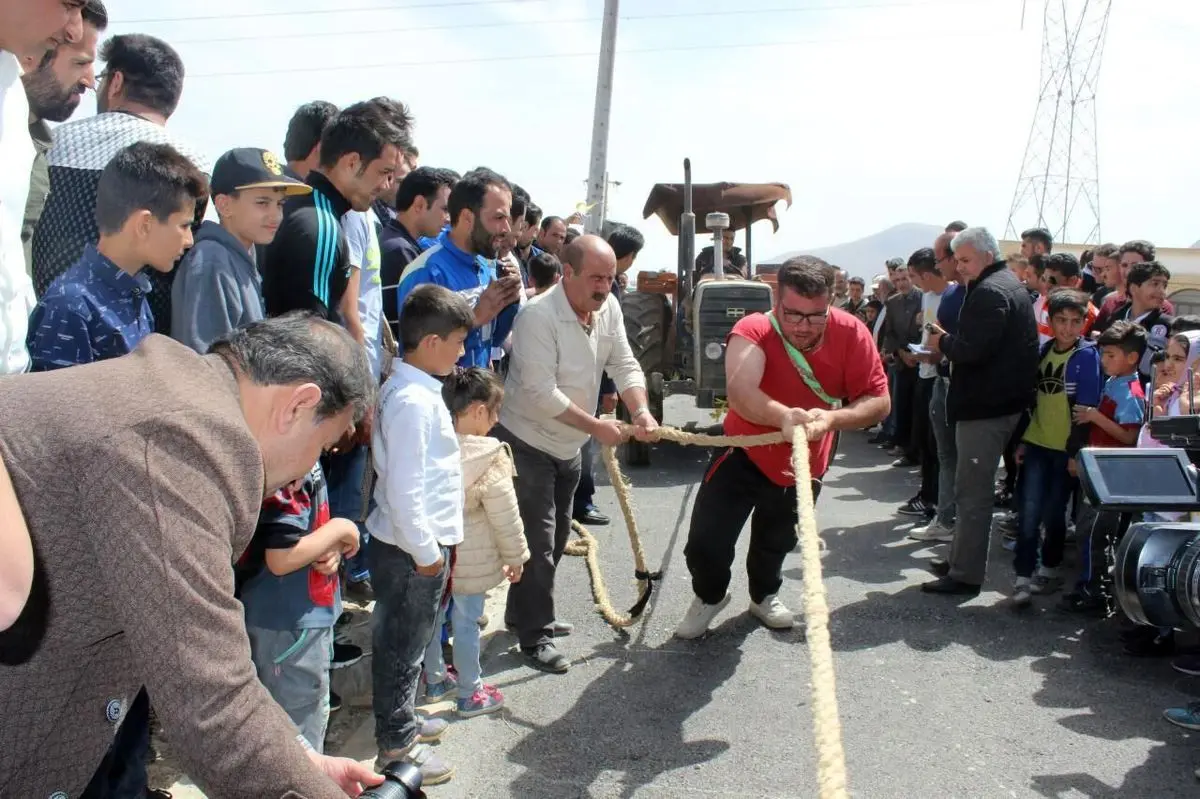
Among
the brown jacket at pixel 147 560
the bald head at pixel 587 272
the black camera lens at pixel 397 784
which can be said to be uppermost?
the bald head at pixel 587 272

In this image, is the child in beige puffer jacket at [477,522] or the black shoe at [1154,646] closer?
the child in beige puffer jacket at [477,522]

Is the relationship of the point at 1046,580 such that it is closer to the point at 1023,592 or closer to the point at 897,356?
the point at 1023,592

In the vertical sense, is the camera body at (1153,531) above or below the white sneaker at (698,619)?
above

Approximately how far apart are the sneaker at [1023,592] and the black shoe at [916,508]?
1.82 meters

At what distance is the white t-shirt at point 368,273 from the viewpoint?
3725 mm

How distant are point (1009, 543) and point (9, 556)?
6.28m

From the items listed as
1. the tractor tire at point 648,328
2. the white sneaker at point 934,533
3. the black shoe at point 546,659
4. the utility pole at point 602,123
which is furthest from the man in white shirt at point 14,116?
the utility pole at point 602,123

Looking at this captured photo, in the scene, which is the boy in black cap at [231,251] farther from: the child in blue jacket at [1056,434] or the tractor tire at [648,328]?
the tractor tire at [648,328]

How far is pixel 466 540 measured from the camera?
3.67 meters

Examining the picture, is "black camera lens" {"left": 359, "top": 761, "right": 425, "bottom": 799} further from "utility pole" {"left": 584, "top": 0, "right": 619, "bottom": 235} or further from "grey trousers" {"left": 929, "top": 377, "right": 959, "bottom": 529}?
"utility pole" {"left": 584, "top": 0, "right": 619, "bottom": 235}

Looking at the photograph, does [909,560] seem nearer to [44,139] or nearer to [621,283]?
[621,283]

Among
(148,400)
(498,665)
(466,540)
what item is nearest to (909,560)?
(498,665)

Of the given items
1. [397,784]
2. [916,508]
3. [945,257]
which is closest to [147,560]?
[397,784]

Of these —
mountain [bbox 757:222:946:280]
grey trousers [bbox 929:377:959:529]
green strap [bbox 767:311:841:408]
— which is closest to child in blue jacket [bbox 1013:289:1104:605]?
grey trousers [bbox 929:377:959:529]
